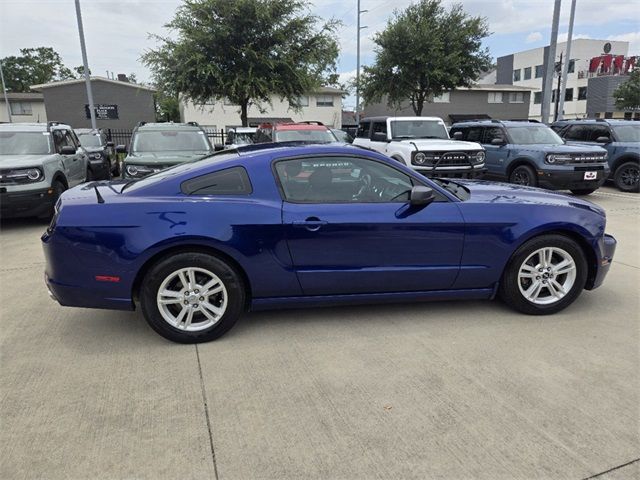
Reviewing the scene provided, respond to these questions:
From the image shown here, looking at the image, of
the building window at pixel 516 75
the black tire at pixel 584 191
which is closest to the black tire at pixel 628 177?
the black tire at pixel 584 191

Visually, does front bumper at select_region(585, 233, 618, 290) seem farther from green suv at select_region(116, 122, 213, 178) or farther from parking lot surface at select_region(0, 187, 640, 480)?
green suv at select_region(116, 122, 213, 178)

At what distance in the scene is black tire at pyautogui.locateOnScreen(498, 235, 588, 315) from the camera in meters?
3.93

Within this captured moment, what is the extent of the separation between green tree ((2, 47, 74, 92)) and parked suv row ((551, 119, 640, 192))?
7542 centimetres

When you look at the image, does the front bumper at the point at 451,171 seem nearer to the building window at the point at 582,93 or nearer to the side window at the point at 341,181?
the side window at the point at 341,181

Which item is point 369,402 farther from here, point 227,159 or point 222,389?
point 227,159

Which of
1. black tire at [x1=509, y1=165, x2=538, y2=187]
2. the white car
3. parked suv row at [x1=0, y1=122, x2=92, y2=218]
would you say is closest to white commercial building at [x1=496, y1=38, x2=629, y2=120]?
black tire at [x1=509, y1=165, x2=538, y2=187]

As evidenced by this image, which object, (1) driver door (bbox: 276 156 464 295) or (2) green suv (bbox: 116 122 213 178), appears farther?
(2) green suv (bbox: 116 122 213 178)

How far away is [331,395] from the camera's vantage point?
2930mm

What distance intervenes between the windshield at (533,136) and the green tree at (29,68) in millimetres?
75091

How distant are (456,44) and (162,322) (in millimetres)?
23576

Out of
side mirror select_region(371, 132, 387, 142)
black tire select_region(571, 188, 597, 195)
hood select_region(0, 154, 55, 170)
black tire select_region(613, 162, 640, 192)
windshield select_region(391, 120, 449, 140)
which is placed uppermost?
windshield select_region(391, 120, 449, 140)

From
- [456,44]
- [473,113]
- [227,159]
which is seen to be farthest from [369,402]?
[473,113]

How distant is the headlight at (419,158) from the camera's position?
9508mm

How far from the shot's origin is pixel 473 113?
42.7m
